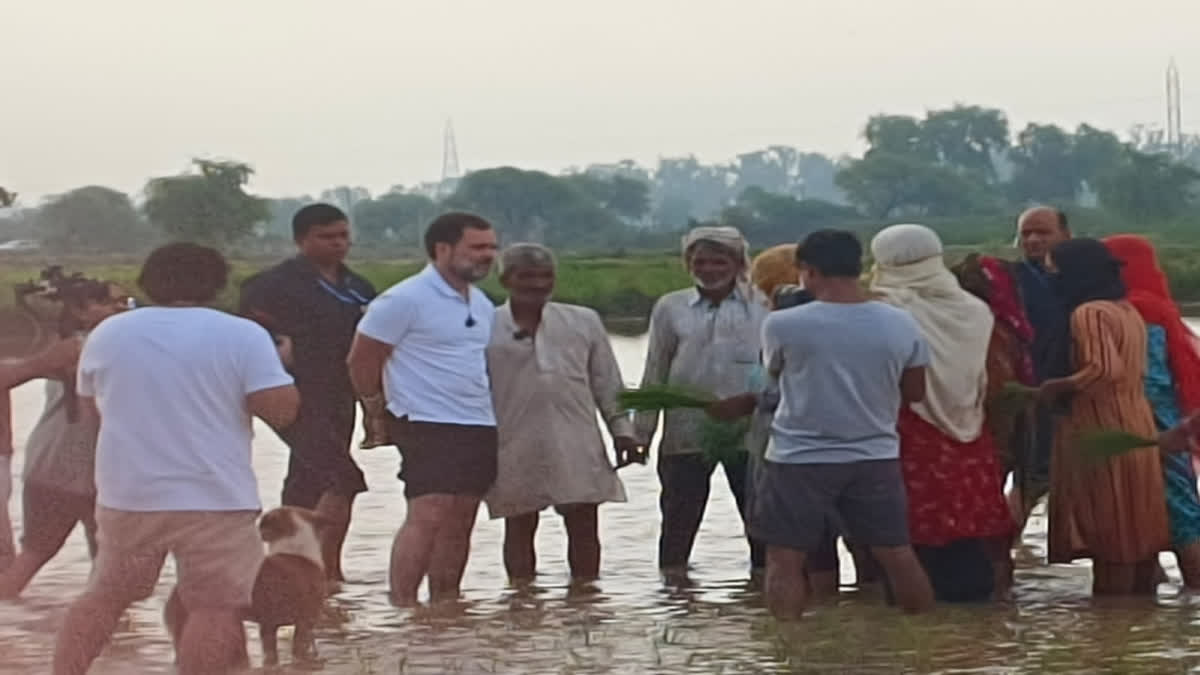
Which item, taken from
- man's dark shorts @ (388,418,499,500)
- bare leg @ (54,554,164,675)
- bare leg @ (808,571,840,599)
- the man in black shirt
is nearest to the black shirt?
the man in black shirt

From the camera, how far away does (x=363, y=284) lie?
9969mm

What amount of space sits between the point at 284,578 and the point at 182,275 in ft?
3.74

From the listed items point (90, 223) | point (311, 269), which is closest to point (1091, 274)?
point (311, 269)

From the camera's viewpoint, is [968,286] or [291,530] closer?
[291,530]

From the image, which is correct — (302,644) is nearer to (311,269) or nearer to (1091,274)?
(311,269)

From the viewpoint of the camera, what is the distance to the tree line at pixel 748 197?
37.2ft

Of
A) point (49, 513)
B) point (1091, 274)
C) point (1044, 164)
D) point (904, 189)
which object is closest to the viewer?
point (1091, 274)

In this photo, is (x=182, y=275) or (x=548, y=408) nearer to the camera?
(x=182, y=275)

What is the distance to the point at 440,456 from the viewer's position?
9.16 meters

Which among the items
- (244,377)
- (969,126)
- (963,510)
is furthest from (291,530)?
(969,126)

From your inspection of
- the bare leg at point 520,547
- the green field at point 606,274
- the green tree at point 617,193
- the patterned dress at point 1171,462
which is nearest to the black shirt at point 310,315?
the green field at point 606,274

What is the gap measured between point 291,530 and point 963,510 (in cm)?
257

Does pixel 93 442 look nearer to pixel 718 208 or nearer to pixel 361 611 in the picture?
pixel 361 611

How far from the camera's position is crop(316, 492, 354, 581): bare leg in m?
9.89
